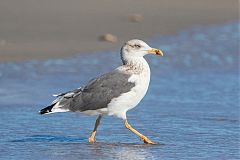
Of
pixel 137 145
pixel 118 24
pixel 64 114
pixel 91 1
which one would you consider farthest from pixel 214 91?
pixel 91 1

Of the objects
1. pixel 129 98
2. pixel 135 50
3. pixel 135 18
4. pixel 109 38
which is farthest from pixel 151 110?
pixel 135 18

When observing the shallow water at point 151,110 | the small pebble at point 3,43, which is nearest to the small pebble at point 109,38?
the shallow water at point 151,110

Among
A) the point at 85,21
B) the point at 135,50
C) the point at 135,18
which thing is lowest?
the point at 135,50

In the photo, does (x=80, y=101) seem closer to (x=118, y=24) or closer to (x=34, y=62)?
(x=34, y=62)

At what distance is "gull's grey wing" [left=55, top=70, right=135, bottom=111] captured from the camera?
27.4 ft

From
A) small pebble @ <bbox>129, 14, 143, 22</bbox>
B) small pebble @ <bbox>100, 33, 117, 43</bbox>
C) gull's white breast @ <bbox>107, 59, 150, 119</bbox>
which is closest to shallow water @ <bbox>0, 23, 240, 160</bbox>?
gull's white breast @ <bbox>107, 59, 150, 119</bbox>

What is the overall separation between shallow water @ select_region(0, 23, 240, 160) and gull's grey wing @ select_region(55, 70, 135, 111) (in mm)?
397

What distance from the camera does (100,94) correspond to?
8.39 m

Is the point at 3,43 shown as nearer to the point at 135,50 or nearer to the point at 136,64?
the point at 135,50

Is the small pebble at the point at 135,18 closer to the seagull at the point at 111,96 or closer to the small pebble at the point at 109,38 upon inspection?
the small pebble at the point at 109,38

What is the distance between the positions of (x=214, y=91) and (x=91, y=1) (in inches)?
311

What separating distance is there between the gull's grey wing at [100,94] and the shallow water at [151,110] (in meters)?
0.40

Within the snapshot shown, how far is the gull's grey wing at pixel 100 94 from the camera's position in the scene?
8.36 metres

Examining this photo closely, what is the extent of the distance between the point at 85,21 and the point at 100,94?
27.4ft
